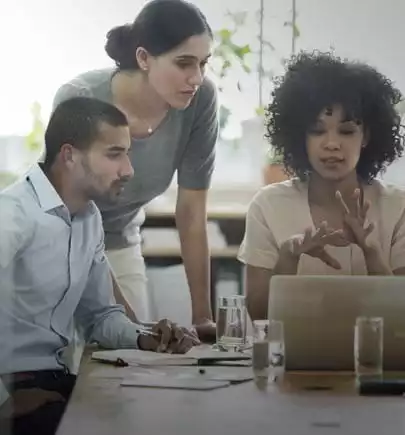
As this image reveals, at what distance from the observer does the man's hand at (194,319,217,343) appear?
8.54ft

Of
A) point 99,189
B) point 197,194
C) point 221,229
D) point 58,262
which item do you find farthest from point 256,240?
point 58,262

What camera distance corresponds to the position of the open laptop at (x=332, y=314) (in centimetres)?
199

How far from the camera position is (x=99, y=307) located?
2.58 meters

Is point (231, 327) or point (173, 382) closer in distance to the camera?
point (173, 382)

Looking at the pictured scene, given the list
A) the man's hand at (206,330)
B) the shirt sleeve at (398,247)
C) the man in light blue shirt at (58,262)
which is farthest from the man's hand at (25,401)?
the shirt sleeve at (398,247)

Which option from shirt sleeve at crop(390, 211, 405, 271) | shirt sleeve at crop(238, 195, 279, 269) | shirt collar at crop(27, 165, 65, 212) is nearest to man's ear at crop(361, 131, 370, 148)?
shirt sleeve at crop(390, 211, 405, 271)

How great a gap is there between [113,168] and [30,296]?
430 mm

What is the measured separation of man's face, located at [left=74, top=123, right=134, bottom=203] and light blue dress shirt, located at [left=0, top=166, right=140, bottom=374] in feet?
0.31

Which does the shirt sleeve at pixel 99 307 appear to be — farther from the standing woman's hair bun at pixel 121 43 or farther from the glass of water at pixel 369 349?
the glass of water at pixel 369 349

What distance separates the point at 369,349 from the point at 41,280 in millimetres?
964

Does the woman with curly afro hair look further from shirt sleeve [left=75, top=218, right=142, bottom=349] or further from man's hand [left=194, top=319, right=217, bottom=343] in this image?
shirt sleeve [left=75, top=218, right=142, bottom=349]

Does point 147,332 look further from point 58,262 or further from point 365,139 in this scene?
point 365,139

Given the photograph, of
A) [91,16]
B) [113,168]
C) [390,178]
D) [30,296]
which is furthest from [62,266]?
[390,178]

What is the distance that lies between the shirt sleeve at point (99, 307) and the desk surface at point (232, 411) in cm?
58
